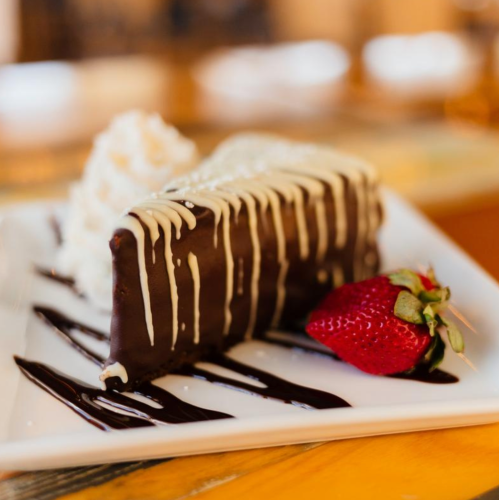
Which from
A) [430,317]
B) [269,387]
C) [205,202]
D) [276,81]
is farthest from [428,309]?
[276,81]

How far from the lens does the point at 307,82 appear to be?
3943mm

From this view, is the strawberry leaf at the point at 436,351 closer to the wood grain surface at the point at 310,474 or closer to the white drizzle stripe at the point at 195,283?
the wood grain surface at the point at 310,474

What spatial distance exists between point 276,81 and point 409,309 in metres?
3.21

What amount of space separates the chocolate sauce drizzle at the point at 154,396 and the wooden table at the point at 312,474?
0.07 meters

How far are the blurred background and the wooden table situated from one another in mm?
868

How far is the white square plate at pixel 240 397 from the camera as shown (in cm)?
72

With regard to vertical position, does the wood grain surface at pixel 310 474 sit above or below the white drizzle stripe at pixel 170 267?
below

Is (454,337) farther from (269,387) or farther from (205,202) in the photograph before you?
(205,202)

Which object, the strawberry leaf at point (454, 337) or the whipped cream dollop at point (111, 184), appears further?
the whipped cream dollop at point (111, 184)

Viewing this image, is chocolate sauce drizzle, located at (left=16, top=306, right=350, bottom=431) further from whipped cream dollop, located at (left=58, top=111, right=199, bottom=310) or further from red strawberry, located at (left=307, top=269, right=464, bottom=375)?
whipped cream dollop, located at (left=58, top=111, right=199, bottom=310)

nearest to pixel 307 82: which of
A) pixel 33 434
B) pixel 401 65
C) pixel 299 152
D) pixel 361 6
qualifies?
pixel 401 65

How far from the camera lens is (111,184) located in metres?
1.18

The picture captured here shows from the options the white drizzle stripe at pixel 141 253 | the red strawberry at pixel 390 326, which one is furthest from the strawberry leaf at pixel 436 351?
the white drizzle stripe at pixel 141 253

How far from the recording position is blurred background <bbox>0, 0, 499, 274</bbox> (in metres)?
2.03
